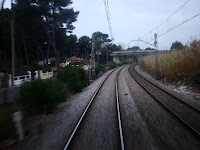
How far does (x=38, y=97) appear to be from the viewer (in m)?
7.93

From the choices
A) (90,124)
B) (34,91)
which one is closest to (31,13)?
(34,91)

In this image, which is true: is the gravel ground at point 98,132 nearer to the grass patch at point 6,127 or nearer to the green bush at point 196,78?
the grass patch at point 6,127

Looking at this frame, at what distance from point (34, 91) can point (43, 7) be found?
52.0ft

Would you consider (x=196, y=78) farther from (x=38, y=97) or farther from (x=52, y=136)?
(x=52, y=136)

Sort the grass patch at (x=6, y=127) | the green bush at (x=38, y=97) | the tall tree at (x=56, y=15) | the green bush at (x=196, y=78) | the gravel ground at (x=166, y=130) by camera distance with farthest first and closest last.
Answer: the tall tree at (x=56, y=15)
the green bush at (x=196, y=78)
the green bush at (x=38, y=97)
the grass patch at (x=6, y=127)
the gravel ground at (x=166, y=130)

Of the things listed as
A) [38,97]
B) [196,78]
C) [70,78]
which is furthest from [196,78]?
[38,97]

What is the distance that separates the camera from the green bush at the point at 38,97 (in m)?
7.64

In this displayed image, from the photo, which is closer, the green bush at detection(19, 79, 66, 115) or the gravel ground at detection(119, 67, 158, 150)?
the gravel ground at detection(119, 67, 158, 150)

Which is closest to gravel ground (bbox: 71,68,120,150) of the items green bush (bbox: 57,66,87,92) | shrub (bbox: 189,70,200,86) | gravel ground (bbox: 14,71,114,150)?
gravel ground (bbox: 14,71,114,150)

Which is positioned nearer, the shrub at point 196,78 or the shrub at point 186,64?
the shrub at point 196,78

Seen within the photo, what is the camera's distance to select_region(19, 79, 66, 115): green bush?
25.1 feet

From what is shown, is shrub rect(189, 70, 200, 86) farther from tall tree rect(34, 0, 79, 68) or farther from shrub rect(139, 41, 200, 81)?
tall tree rect(34, 0, 79, 68)

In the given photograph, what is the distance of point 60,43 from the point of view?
29172 millimetres

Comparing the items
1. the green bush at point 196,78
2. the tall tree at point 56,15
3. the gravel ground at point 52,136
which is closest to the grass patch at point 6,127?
the gravel ground at point 52,136
